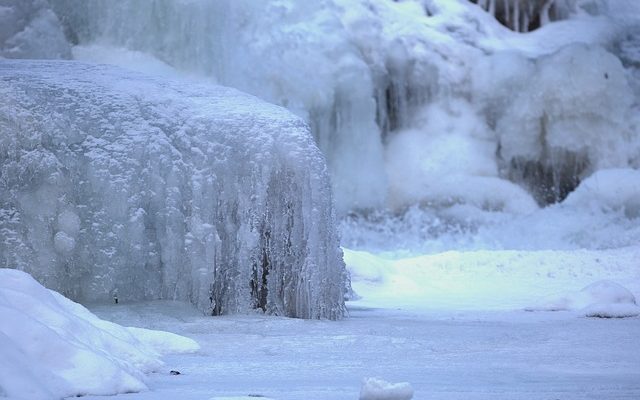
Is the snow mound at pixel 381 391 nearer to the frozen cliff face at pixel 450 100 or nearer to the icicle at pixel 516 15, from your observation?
the frozen cliff face at pixel 450 100

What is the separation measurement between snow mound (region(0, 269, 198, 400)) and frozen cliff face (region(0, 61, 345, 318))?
104 inches

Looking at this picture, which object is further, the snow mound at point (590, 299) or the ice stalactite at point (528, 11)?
the ice stalactite at point (528, 11)

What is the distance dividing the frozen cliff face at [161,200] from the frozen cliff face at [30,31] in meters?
5.92

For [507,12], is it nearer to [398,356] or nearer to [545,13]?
[545,13]

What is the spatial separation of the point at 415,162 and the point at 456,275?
21.1ft

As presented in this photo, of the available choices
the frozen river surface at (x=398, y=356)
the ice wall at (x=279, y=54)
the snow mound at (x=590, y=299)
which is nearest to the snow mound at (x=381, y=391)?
the frozen river surface at (x=398, y=356)

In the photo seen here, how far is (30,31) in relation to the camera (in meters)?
12.1

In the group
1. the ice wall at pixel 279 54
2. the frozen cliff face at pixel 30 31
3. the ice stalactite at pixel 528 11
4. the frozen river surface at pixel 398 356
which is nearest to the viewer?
the frozen river surface at pixel 398 356

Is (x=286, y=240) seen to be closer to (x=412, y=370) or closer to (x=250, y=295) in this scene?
(x=250, y=295)

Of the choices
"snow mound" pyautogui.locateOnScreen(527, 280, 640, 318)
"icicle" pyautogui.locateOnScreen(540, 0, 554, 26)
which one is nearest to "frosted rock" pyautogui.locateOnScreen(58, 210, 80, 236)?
"snow mound" pyautogui.locateOnScreen(527, 280, 640, 318)

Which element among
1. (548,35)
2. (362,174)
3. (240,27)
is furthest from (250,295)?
(548,35)

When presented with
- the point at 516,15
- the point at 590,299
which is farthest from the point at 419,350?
the point at 516,15

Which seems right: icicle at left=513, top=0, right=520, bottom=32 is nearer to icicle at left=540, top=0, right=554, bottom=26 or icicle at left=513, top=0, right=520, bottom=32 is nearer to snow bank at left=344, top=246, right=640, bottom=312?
icicle at left=540, top=0, right=554, bottom=26

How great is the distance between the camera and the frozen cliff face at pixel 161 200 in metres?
5.87
